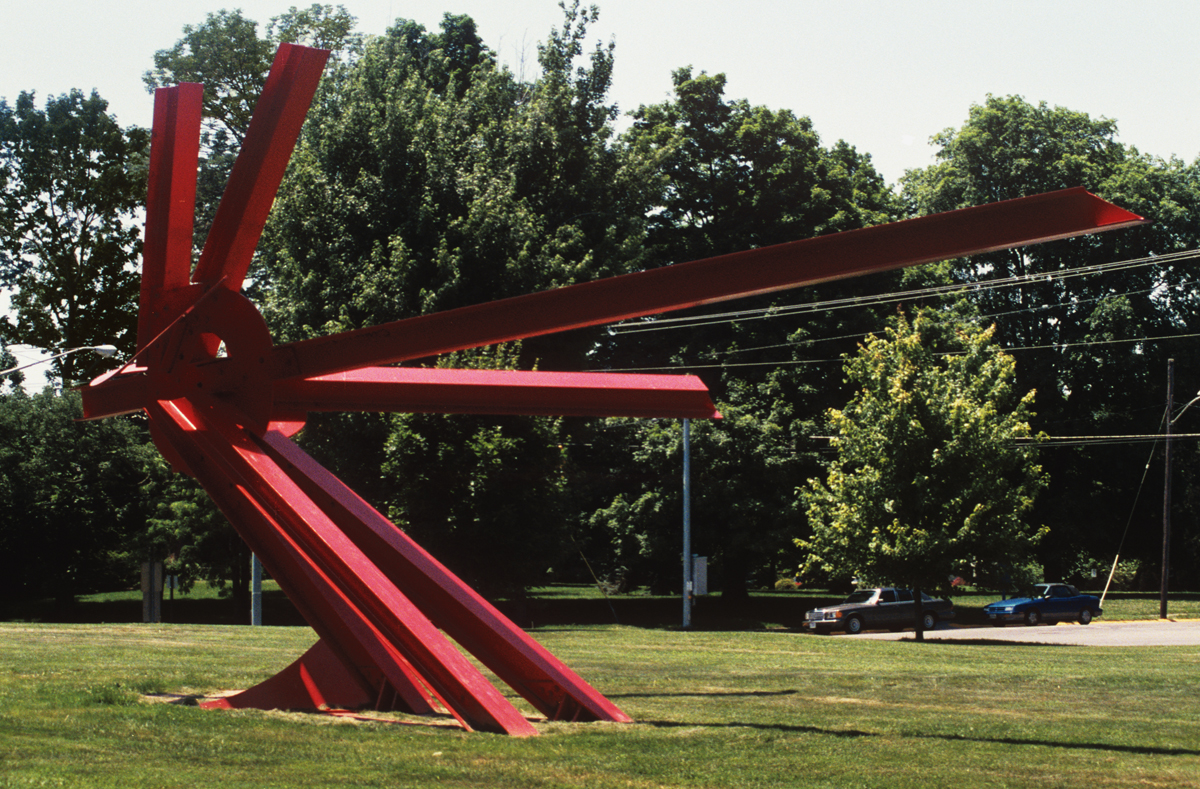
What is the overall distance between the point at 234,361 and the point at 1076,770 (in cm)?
644

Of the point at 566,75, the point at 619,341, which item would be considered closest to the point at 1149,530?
the point at 619,341

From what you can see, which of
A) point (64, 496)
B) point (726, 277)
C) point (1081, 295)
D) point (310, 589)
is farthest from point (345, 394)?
point (1081, 295)

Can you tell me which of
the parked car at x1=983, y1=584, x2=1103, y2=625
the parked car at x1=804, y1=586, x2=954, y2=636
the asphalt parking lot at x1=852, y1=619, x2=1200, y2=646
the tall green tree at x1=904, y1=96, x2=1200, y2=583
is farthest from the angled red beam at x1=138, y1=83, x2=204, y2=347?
the tall green tree at x1=904, y1=96, x2=1200, y2=583

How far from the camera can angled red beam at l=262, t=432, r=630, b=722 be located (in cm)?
795

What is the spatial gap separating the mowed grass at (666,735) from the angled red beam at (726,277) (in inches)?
101

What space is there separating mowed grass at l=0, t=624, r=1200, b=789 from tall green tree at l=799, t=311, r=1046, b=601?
8.60m

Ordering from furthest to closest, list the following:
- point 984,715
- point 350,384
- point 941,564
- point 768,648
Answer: point 941,564, point 768,648, point 350,384, point 984,715

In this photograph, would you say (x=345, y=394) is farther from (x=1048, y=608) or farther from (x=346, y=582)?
(x=1048, y=608)

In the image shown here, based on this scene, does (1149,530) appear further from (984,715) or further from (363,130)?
(984,715)

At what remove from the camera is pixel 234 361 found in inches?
349

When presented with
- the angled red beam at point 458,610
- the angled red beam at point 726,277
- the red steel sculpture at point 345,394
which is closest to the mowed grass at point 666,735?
the angled red beam at point 458,610

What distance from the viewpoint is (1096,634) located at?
26609 millimetres

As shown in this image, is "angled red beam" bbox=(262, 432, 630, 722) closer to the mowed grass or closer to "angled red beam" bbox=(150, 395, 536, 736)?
"angled red beam" bbox=(150, 395, 536, 736)

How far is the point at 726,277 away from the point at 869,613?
23.7 metres
